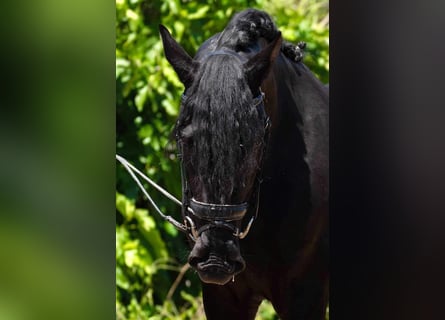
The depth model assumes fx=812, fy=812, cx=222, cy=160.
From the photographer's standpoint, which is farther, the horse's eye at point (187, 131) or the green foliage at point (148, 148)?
the green foliage at point (148, 148)

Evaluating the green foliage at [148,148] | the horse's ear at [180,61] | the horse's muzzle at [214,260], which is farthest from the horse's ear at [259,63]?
the green foliage at [148,148]

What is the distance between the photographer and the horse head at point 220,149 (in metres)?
2.59

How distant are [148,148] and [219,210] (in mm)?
1648

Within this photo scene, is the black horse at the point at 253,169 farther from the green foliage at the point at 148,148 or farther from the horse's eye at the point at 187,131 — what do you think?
the green foliage at the point at 148,148

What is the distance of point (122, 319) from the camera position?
4.18 meters

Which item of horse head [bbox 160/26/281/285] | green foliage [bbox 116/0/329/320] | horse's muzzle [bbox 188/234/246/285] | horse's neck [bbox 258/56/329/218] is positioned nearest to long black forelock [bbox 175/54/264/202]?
horse head [bbox 160/26/281/285]

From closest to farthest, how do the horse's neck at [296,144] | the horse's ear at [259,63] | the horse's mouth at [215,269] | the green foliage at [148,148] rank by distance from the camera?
the horse's mouth at [215,269] < the horse's ear at [259,63] < the horse's neck at [296,144] < the green foliage at [148,148]

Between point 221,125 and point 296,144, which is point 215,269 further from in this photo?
point 296,144

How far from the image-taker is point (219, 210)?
8.57 feet

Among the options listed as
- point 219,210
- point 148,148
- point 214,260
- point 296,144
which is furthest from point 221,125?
point 148,148
